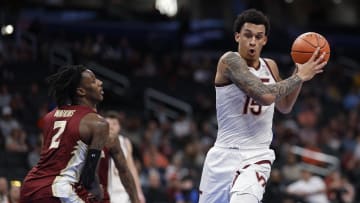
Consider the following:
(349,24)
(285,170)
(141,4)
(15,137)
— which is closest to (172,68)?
(285,170)

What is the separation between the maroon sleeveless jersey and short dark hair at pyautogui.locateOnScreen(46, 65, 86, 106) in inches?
11.5

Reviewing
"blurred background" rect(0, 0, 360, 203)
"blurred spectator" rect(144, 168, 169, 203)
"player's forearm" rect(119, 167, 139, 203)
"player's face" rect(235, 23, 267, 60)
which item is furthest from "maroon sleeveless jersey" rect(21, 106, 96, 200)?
"blurred spectator" rect(144, 168, 169, 203)

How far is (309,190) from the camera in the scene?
16.6 m

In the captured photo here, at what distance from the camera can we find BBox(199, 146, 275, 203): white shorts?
26.0ft

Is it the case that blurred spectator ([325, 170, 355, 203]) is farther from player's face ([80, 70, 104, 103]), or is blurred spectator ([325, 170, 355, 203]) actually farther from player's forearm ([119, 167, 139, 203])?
player's face ([80, 70, 104, 103])

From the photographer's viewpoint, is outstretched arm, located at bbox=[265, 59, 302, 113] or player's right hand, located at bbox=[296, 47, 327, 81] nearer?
player's right hand, located at bbox=[296, 47, 327, 81]

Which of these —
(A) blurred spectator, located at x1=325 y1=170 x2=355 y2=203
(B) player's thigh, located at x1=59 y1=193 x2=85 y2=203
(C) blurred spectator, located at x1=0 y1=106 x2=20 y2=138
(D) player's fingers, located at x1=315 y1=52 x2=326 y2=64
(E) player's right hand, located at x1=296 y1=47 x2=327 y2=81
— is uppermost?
(D) player's fingers, located at x1=315 y1=52 x2=326 y2=64

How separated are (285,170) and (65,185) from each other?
38.4 feet

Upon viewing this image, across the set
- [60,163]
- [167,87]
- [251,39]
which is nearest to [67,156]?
[60,163]

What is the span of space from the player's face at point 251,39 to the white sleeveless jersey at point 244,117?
0.51 ft

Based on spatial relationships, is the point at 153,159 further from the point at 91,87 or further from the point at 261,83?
the point at 91,87

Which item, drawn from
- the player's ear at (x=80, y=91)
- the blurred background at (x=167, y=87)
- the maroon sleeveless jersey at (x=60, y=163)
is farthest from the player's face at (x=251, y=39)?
the blurred background at (x=167, y=87)

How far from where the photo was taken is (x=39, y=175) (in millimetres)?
7191

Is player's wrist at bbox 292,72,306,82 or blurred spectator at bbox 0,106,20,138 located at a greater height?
player's wrist at bbox 292,72,306,82
